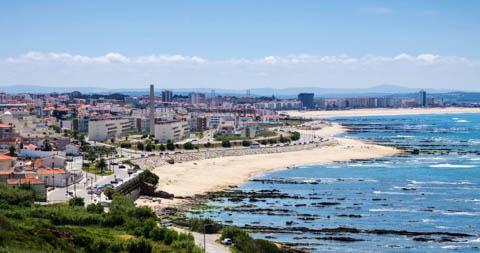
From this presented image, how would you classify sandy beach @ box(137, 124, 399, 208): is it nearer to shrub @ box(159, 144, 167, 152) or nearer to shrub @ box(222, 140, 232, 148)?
shrub @ box(222, 140, 232, 148)

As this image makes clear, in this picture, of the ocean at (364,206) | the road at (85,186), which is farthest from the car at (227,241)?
the road at (85,186)

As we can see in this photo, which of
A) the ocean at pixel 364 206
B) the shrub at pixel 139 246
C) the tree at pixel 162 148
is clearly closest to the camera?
the shrub at pixel 139 246

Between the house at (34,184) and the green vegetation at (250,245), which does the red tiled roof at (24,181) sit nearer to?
the house at (34,184)

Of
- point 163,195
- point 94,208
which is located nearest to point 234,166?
point 163,195

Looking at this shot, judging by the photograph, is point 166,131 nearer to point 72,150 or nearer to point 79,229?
point 72,150

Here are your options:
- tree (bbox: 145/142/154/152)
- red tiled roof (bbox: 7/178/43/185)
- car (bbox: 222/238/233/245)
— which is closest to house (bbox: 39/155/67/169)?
red tiled roof (bbox: 7/178/43/185)

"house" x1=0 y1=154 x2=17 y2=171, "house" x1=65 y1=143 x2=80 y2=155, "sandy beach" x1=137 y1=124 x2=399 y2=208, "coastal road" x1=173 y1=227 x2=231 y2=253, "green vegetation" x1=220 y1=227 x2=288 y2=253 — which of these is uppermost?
"house" x1=0 y1=154 x2=17 y2=171

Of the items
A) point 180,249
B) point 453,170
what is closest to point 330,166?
point 453,170
